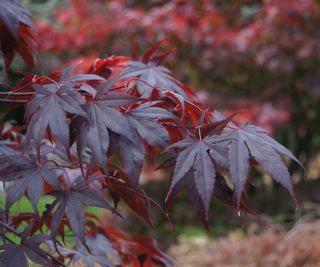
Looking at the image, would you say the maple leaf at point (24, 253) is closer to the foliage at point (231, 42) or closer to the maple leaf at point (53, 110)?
the maple leaf at point (53, 110)

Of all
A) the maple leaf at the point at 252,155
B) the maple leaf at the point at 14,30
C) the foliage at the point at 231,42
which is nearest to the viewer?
the maple leaf at the point at 252,155

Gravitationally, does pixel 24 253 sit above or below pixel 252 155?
below

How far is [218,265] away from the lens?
129 inches

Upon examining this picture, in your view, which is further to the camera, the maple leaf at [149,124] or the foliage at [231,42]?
the foliage at [231,42]

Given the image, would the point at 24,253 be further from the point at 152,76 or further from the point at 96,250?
the point at 152,76

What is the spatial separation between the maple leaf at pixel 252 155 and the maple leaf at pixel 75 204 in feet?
1.07

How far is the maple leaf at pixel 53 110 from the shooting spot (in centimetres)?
115

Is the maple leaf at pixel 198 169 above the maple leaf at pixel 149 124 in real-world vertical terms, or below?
below

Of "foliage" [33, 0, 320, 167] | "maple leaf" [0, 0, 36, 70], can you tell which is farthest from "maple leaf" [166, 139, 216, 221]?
"foliage" [33, 0, 320, 167]

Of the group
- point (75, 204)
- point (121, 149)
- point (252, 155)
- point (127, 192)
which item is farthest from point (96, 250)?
point (252, 155)

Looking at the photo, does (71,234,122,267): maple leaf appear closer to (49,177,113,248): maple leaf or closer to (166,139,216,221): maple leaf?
(49,177,113,248): maple leaf

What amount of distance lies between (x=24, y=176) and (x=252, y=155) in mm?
517

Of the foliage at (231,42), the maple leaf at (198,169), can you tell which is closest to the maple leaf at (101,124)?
the maple leaf at (198,169)

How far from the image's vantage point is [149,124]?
4.00ft
